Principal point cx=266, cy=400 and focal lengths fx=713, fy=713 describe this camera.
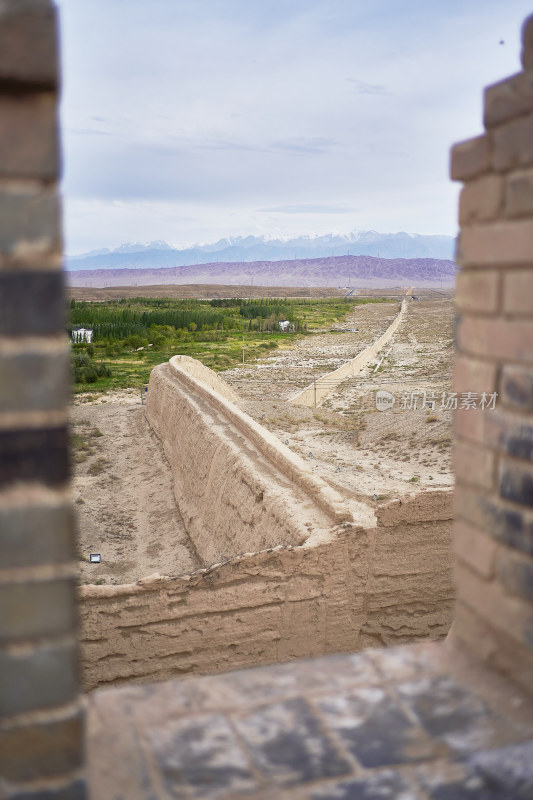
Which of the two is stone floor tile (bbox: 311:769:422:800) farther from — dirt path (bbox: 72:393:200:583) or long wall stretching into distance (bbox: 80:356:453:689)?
dirt path (bbox: 72:393:200:583)

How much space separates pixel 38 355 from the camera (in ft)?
5.16

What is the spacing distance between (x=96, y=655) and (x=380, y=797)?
4.63m

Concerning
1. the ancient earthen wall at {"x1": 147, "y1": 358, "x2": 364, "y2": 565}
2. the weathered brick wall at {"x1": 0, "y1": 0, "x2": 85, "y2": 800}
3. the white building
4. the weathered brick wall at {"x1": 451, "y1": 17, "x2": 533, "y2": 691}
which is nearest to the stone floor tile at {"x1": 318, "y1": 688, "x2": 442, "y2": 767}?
the weathered brick wall at {"x1": 451, "y1": 17, "x2": 533, "y2": 691}

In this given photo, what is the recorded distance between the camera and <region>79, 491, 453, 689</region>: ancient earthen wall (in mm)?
6160

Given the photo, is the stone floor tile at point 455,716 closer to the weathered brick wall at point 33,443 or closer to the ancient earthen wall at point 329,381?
the weathered brick wall at point 33,443

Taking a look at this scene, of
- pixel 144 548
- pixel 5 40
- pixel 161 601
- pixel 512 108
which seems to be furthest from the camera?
pixel 144 548

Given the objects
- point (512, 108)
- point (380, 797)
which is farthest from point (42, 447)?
point (512, 108)

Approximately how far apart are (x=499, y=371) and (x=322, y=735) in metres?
1.37

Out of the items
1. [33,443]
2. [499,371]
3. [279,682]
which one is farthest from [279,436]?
[33,443]

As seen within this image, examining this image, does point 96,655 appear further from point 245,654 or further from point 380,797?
point 380,797

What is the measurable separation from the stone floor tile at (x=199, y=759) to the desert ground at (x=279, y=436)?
5.75 metres

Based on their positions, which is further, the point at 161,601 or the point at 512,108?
the point at 161,601

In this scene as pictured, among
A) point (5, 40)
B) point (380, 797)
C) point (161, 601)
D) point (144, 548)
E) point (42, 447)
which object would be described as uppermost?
point (5, 40)

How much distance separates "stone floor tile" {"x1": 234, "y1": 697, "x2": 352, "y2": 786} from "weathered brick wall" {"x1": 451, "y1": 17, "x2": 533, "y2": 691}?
775mm
